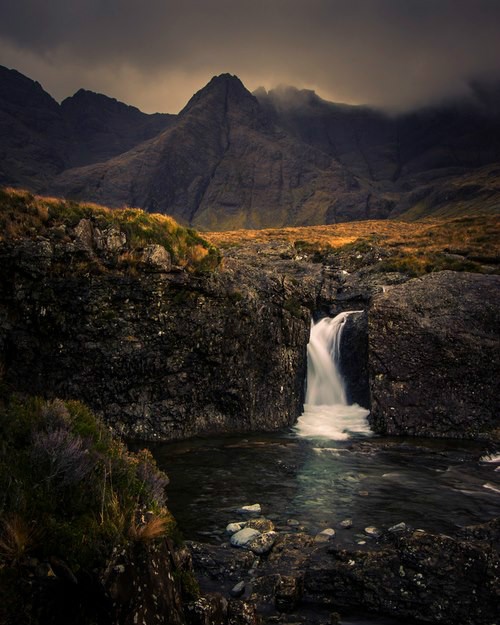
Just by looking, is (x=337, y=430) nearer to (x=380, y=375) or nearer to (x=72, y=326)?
(x=380, y=375)

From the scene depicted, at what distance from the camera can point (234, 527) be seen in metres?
9.30

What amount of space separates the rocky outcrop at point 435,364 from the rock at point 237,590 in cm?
1367

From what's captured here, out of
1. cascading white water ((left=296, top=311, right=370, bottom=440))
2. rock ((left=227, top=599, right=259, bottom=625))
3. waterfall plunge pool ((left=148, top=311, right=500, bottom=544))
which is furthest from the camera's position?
cascading white water ((left=296, top=311, right=370, bottom=440))

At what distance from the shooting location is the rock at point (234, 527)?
9.20m

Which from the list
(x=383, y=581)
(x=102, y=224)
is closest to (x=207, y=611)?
(x=383, y=581)

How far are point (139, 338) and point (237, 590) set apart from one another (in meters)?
11.5

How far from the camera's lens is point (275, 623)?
599 cm

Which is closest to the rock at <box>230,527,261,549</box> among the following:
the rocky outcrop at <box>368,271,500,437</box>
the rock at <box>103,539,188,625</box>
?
the rock at <box>103,539,188,625</box>

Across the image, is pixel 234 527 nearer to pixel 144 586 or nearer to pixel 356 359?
pixel 144 586

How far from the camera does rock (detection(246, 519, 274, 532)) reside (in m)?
9.09

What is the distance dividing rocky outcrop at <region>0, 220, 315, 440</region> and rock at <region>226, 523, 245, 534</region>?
793 cm

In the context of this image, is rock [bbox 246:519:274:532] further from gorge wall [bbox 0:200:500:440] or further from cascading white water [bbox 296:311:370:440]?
cascading white water [bbox 296:311:370:440]

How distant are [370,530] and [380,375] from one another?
36.6ft

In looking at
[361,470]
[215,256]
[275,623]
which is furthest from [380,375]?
[275,623]
